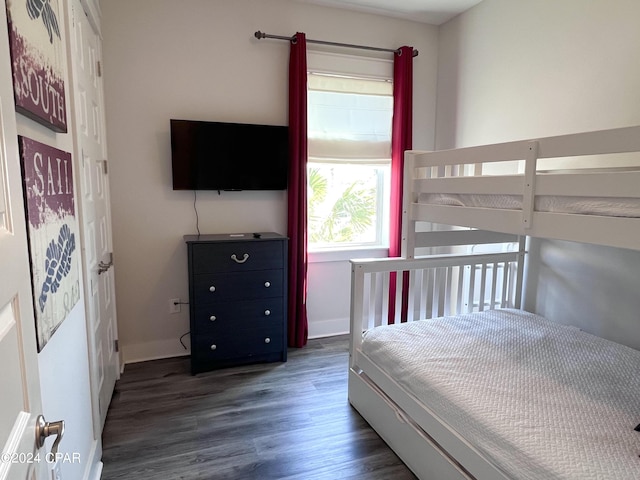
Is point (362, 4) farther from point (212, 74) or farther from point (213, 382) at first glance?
point (213, 382)

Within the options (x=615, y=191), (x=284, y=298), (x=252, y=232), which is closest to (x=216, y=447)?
(x=284, y=298)

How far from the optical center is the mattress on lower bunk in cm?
127

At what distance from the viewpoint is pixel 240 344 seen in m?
2.91

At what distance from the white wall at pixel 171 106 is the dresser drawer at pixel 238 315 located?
0.43 metres

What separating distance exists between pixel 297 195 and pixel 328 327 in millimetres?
1214

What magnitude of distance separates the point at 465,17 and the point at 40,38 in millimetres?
3160

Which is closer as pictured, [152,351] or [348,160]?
[152,351]

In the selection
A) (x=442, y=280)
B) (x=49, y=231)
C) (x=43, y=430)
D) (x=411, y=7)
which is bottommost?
(x=442, y=280)

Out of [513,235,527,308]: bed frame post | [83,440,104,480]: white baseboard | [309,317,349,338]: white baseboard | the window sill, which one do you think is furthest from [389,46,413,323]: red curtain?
[83,440,104,480]: white baseboard

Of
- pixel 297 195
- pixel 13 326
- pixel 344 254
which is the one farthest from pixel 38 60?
pixel 344 254

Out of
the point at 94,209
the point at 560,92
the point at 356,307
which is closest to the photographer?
the point at 94,209

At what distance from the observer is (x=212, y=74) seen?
9.86ft

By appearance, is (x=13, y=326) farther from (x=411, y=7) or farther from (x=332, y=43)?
(x=411, y=7)

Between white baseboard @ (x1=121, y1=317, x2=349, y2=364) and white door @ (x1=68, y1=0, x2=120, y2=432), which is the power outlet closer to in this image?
white baseboard @ (x1=121, y1=317, x2=349, y2=364)
